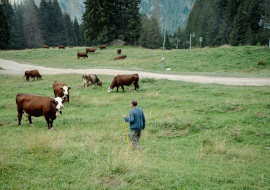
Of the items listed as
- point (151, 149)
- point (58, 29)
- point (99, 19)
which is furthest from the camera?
point (58, 29)

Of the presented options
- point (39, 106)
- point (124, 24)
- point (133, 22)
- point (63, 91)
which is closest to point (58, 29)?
point (124, 24)

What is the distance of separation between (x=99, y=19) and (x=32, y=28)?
36.5 m

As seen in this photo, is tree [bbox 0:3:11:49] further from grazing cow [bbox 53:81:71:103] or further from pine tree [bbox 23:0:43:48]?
grazing cow [bbox 53:81:71:103]

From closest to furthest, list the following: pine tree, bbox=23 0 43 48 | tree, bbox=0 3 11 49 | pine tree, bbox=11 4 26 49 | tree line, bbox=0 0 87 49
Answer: tree, bbox=0 3 11 49
pine tree, bbox=23 0 43 48
tree line, bbox=0 0 87 49
pine tree, bbox=11 4 26 49

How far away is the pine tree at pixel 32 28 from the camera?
2874 inches

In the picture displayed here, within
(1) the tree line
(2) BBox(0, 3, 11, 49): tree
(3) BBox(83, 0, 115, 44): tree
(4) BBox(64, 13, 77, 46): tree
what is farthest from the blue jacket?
(4) BBox(64, 13, 77, 46): tree

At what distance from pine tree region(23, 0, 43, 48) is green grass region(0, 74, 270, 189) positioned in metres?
70.8

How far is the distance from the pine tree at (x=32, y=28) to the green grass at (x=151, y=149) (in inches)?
2786

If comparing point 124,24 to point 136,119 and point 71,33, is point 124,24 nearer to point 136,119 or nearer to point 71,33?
point 71,33

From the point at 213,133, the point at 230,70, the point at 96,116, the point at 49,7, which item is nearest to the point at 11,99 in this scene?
the point at 96,116

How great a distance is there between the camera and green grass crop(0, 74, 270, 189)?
4457 mm

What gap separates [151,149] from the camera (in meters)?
6.59

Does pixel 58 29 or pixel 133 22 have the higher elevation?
pixel 58 29

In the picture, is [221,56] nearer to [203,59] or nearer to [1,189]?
[203,59]
